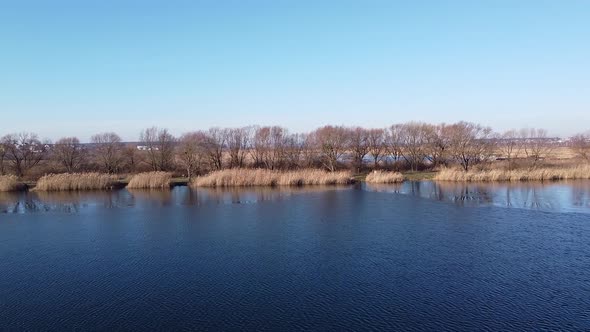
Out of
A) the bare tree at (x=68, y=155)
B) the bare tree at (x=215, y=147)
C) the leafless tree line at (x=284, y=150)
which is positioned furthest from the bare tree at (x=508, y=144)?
the bare tree at (x=68, y=155)

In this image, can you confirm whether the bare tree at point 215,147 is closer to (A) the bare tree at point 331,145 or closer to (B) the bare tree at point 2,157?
(A) the bare tree at point 331,145

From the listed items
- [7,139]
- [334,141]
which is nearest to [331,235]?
[334,141]

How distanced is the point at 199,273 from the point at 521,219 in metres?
11.5

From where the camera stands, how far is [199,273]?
11008mm

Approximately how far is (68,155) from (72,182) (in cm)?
850

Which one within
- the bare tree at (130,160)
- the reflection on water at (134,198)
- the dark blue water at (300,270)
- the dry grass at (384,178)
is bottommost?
the dark blue water at (300,270)

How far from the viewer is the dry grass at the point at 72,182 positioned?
92.0 ft

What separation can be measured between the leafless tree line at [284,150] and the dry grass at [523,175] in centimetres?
389

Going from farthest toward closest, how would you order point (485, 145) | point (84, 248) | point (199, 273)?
point (485, 145)
point (84, 248)
point (199, 273)

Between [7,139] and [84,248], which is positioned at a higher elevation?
[7,139]

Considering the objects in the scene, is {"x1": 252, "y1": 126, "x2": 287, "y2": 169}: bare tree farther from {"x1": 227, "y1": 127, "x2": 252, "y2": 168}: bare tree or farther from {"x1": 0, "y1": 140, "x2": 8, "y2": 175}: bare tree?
{"x1": 0, "y1": 140, "x2": 8, "y2": 175}: bare tree

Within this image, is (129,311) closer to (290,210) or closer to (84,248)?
(84,248)

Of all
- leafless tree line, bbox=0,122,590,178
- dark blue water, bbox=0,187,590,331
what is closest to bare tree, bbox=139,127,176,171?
leafless tree line, bbox=0,122,590,178

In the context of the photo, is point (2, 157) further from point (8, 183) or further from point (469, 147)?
point (469, 147)
